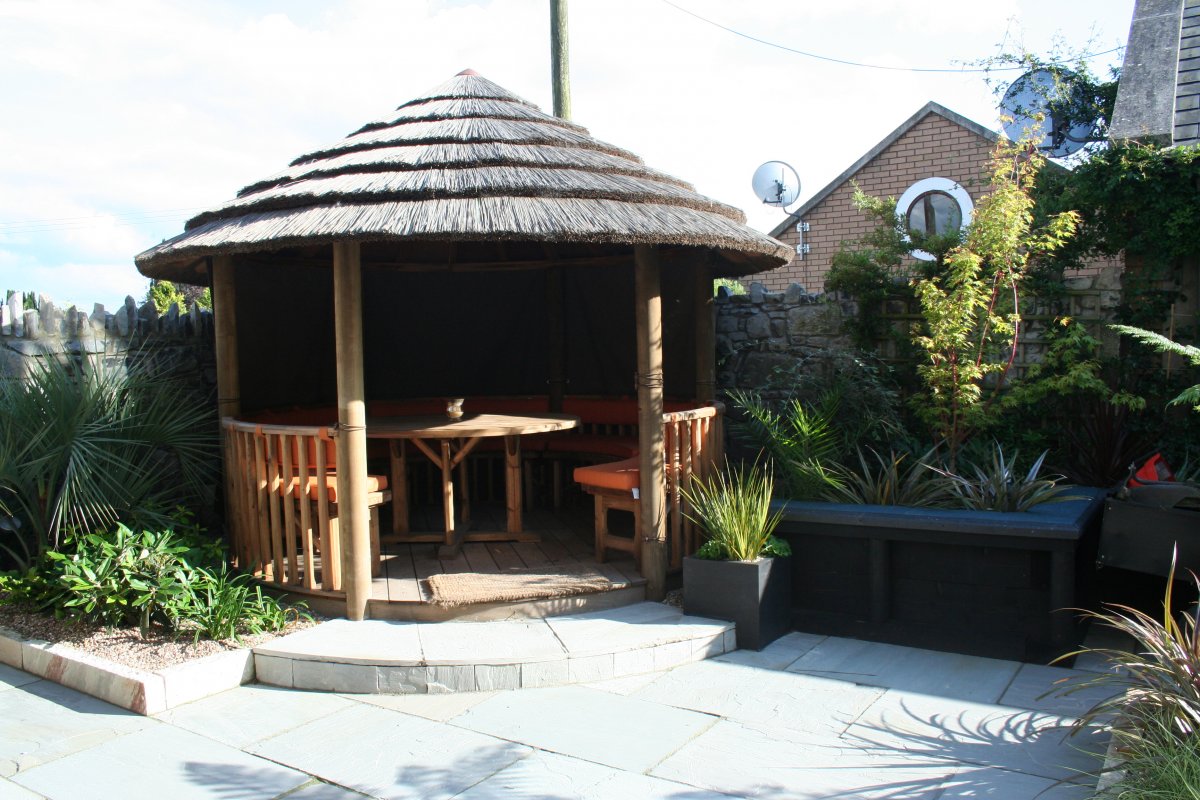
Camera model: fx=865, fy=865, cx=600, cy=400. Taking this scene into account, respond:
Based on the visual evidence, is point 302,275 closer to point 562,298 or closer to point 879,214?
point 562,298

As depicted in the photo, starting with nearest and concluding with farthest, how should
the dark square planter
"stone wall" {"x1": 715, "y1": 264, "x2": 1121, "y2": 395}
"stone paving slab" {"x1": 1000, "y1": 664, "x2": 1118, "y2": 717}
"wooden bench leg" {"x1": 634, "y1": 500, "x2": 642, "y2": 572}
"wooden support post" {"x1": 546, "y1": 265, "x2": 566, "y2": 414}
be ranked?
"stone paving slab" {"x1": 1000, "y1": 664, "x2": 1118, "y2": 717}
the dark square planter
"wooden bench leg" {"x1": 634, "y1": 500, "x2": 642, "y2": 572}
"stone wall" {"x1": 715, "y1": 264, "x2": 1121, "y2": 395}
"wooden support post" {"x1": 546, "y1": 265, "x2": 566, "y2": 414}

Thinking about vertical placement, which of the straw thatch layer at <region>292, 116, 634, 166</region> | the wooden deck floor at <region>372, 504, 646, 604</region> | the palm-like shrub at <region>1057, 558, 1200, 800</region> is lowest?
the wooden deck floor at <region>372, 504, 646, 604</region>

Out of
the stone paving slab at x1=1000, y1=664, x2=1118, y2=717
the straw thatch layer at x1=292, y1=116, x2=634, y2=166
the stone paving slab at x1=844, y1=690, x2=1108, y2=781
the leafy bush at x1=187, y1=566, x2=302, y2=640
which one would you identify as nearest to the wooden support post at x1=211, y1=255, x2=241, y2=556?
the leafy bush at x1=187, y1=566, x2=302, y2=640

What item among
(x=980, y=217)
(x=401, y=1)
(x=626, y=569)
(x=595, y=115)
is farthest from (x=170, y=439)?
(x=595, y=115)

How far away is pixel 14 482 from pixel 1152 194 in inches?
288

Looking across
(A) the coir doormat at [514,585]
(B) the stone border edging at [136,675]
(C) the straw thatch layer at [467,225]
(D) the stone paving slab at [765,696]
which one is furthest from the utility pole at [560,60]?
(B) the stone border edging at [136,675]

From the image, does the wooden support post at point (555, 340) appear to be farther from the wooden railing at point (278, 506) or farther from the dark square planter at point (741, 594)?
the dark square planter at point (741, 594)

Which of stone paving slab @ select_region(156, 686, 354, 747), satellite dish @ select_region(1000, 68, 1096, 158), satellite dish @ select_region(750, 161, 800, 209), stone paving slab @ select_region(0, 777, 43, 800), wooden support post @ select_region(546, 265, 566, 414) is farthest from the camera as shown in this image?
satellite dish @ select_region(750, 161, 800, 209)

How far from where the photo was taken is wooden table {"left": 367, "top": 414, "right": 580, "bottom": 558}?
17.7ft

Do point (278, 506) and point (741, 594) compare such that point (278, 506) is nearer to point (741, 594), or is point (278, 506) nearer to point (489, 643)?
point (489, 643)

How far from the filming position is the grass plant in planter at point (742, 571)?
4648 mm

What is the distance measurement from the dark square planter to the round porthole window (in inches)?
363

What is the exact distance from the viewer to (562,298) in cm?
773

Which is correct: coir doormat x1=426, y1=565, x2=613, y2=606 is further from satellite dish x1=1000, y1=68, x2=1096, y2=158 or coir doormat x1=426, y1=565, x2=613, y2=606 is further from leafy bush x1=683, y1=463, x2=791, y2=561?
satellite dish x1=1000, y1=68, x2=1096, y2=158
